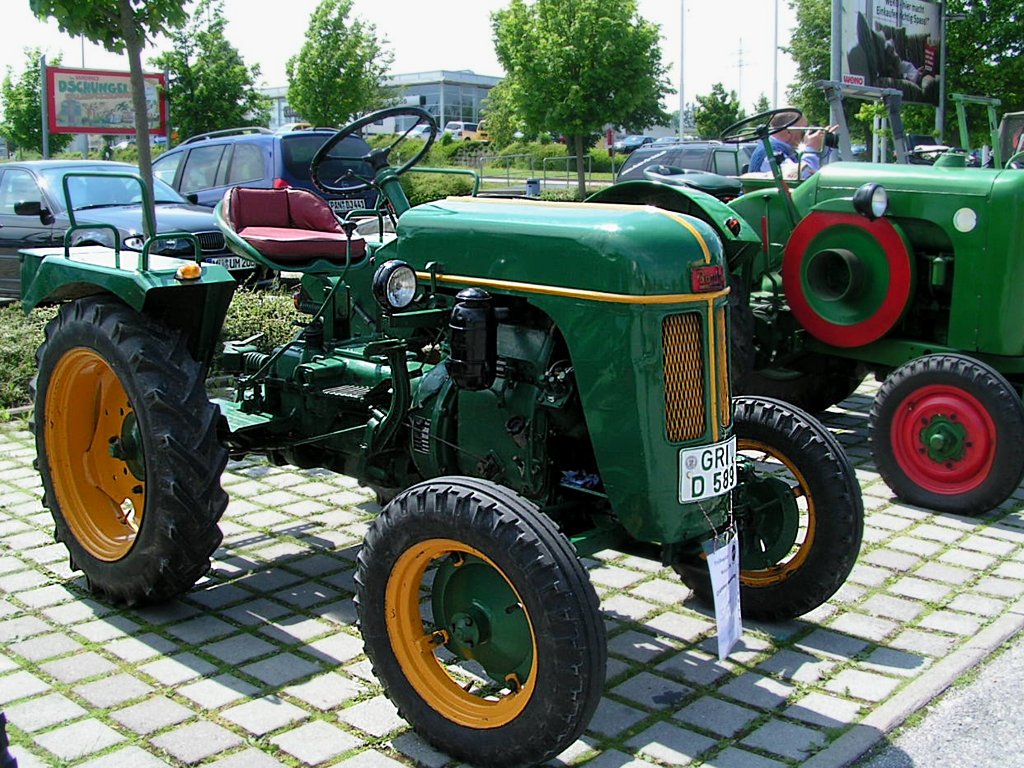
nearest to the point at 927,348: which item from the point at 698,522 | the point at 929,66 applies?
the point at 698,522

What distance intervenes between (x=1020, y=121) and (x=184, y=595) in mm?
9935

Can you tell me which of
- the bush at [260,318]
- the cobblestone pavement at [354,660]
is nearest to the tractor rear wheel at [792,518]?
the cobblestone pavement at [354,660]

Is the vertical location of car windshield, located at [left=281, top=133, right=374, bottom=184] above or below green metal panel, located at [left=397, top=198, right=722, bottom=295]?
above

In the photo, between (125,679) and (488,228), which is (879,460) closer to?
(488,228)

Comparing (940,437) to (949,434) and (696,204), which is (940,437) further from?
(696,204)

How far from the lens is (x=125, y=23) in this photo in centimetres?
818

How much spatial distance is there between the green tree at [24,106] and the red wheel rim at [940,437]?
31000 mm

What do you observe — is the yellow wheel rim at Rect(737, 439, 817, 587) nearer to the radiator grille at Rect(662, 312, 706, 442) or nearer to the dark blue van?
the radiator grille at Rect(662, 312, 706, 442)

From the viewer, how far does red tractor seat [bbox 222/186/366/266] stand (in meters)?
4.55

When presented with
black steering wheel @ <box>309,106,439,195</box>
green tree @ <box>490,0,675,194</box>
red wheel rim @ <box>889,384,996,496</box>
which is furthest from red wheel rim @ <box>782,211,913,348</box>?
green tree @ <box>490,0,675,194</box>

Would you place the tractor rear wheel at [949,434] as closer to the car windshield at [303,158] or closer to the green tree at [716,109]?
the car windshield at [303,158]

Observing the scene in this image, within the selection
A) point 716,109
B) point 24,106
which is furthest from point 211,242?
point 716,109

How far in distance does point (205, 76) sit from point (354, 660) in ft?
71.3

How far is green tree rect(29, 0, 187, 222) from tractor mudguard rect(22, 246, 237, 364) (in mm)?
4113
